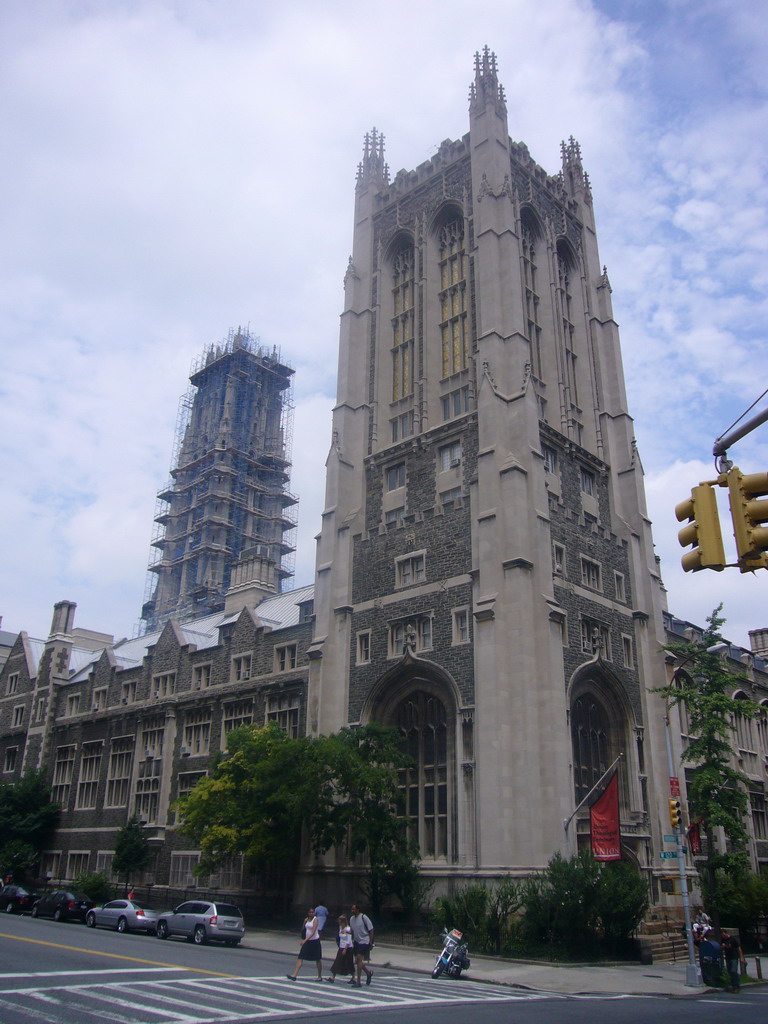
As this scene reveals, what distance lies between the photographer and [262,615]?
57719mm

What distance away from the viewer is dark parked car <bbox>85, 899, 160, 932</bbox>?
113 ft

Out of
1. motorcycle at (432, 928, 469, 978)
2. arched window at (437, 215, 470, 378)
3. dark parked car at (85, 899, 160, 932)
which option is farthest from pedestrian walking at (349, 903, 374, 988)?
arched window at (437, 215, 470, 378)

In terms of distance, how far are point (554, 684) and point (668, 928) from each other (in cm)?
1156

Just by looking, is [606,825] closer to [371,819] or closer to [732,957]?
[371,819]

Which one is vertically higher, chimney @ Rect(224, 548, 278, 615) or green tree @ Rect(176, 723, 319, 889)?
chimney @ Rect(224, 548, 278, 615)

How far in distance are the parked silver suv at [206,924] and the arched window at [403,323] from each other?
2845 centimetres

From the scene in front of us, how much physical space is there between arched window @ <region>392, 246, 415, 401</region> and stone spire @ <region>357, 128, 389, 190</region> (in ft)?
23.4

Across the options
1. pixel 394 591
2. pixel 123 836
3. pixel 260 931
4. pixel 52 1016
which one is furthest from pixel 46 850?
pixel 52 1016

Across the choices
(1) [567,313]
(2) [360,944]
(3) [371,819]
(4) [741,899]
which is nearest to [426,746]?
(3) [371,819]

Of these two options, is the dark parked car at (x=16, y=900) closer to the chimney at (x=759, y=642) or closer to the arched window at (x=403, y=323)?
the arched window at (x=403, y=323)

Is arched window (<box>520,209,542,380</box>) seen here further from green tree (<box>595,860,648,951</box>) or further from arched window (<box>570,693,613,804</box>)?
green tree (<box>595,860,648,951</box>)

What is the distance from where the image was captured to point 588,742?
40.7 metres

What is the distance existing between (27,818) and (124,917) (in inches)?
1053

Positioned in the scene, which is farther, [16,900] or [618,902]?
[16,900]
